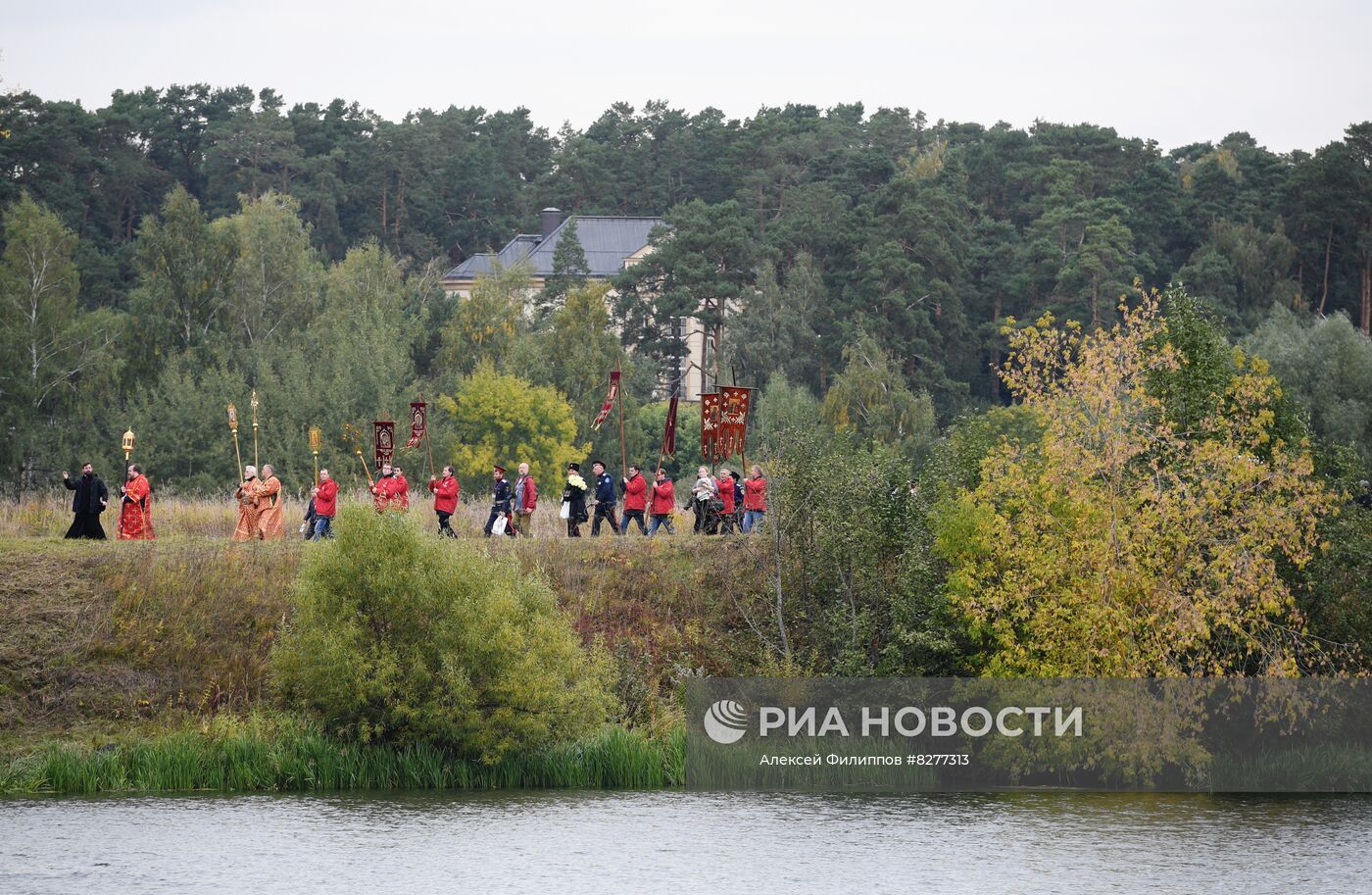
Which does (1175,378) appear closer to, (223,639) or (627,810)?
(627,810)

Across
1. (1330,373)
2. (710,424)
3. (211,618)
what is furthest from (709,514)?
(1330,373)

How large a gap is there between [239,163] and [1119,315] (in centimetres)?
5034

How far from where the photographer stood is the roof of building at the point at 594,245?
93.1 meters

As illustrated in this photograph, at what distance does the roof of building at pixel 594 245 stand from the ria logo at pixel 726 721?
62.6 m

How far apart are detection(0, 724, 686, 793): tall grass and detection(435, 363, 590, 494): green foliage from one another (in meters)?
32.9

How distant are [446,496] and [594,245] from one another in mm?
61516

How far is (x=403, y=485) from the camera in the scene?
113 ft

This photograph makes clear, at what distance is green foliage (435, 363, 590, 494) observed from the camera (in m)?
61.2

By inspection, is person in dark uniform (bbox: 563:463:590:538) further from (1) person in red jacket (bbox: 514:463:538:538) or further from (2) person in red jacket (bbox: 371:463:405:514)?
(2) person in red jacket (bbox: 371:463:405:514)

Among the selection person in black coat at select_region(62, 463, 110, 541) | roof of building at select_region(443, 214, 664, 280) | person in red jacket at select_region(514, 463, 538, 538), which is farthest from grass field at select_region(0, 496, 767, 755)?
roof of building at select_region(443, 214, 664, 280)

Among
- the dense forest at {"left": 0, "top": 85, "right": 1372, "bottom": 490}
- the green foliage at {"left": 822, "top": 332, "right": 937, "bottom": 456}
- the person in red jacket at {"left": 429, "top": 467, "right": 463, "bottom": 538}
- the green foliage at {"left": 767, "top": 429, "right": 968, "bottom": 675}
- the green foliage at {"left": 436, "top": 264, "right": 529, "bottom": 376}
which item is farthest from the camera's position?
the green foliage at {"left": 436, "top": 264, "right": 529, "bottom": 376}

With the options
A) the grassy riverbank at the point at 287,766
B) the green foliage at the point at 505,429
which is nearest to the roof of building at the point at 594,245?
the green foliage at the point at 505,429

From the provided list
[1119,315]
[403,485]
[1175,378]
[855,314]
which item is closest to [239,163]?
[855,314]

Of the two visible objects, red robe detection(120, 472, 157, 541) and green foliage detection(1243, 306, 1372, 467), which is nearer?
red robe detection(120, 472, 157, 541)
